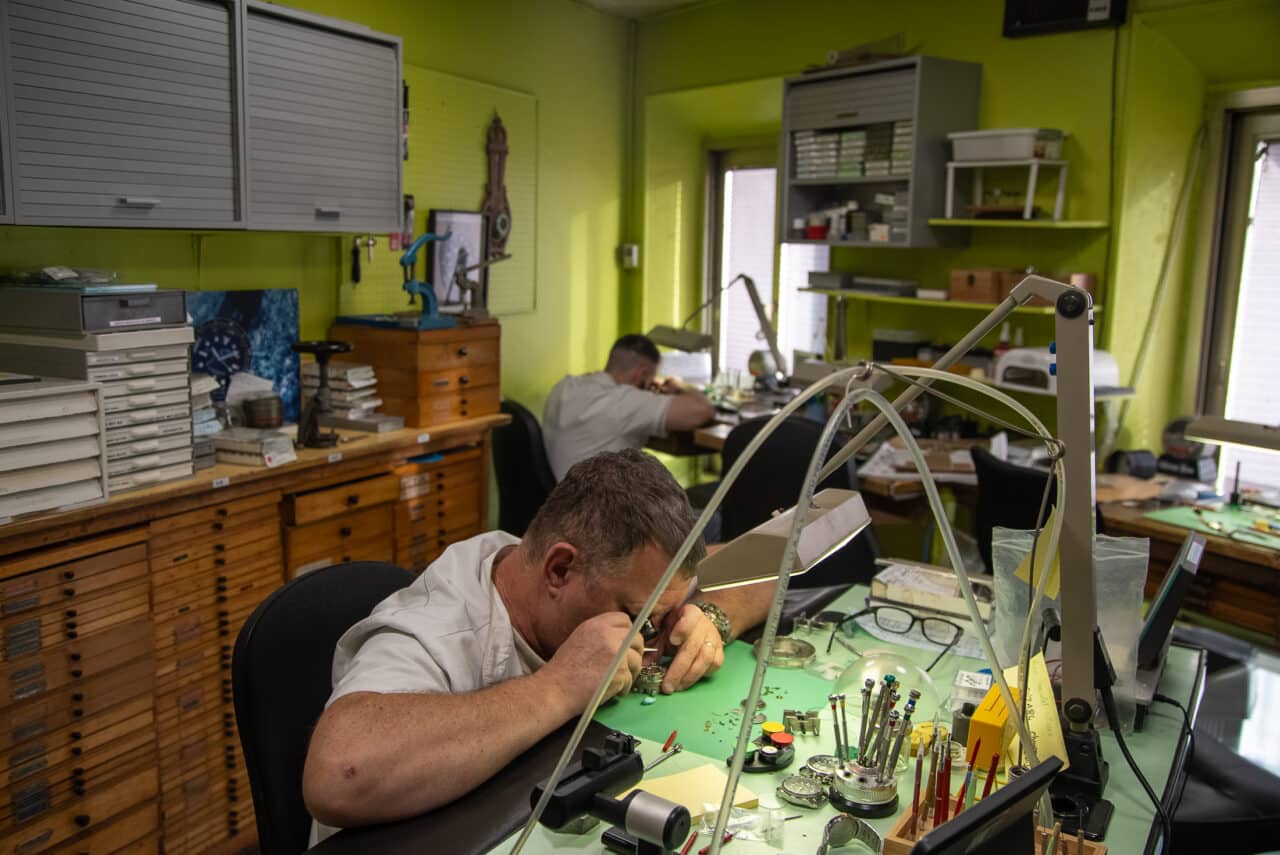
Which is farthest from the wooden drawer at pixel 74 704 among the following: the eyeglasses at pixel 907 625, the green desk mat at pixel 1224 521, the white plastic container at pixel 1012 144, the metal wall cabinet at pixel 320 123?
the white plastic container at pixel 1012 144

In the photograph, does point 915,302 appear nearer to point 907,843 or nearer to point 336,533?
point 336,533

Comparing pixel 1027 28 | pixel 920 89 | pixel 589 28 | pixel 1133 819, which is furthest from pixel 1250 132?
pixel 1133 819

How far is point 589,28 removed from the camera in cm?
528

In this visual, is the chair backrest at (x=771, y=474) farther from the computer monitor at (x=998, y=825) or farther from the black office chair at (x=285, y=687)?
the computer monitor at (x=998, y=825)

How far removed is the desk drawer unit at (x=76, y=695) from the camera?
2.37 m

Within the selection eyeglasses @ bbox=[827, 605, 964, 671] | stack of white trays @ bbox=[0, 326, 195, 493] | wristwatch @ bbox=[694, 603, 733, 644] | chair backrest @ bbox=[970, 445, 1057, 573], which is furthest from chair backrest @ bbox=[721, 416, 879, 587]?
stack of white trays @ bbox=[0, 326, 195, 493]

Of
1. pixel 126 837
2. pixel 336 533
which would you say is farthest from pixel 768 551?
pixel 336 533

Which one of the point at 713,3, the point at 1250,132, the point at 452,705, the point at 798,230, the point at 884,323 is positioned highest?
the point at 713,3

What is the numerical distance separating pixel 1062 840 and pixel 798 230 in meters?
3.78

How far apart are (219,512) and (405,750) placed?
184 cm

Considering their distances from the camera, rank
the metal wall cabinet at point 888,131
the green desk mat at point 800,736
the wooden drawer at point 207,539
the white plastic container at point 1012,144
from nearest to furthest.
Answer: the green desk mat at point 800,736, the wooden drawer at point 207,539, the white plastic container at point 1012,144, the metal wall cabinet at point 888,131

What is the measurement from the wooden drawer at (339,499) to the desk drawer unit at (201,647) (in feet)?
0.27

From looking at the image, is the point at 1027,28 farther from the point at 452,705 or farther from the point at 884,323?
the point at 452,705

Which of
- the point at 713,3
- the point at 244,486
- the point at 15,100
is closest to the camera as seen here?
the point at 15,100
